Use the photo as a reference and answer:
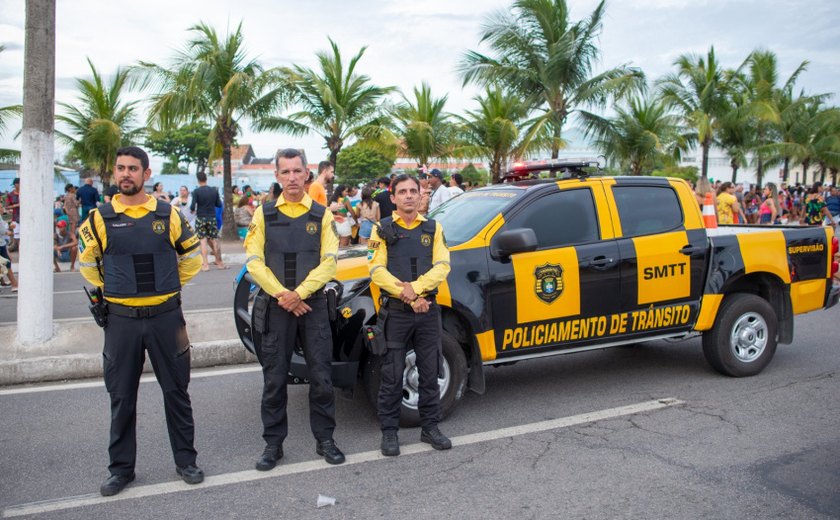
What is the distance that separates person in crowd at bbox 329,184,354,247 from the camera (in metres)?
11.2

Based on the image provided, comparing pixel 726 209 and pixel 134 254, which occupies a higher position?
pixel 726 209

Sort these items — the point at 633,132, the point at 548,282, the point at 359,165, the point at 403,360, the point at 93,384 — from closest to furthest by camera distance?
the point at 403,360
the point at 548,282
the point at 93,384
the point at 633,132
the point at 359,165

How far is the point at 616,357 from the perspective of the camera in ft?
22.7

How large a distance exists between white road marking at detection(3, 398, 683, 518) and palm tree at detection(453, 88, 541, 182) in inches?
621

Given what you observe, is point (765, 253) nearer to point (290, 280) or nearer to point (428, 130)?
point (290, 280)

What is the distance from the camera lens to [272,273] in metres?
4.20

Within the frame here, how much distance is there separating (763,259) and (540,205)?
7.26 feet

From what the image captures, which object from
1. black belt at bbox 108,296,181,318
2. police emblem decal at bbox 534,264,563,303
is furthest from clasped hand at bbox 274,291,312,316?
police emblem decal at bbox 534,264,563,303

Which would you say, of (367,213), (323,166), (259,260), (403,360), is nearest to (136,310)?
(259,260)

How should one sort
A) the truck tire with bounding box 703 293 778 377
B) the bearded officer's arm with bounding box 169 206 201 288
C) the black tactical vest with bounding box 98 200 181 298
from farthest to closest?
the truck tire with bounding box 703 293 778 377, the bearded officer's arm with bounding box 169 206 201 288, the black tactical vest with bounding box 98 200 181 298

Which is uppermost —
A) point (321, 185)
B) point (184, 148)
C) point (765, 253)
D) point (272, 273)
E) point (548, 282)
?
point (184, 148)

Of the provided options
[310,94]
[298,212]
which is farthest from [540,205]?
[310,94]

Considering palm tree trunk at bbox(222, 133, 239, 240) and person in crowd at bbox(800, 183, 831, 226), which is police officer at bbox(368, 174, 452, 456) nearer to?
person in crowd at bbox(800, 183, 831, 226)

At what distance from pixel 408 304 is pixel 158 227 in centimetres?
158
